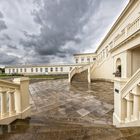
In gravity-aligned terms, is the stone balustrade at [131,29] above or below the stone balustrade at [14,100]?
above

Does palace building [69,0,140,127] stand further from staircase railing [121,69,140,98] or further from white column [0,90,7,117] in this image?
white column [0,90,7,117]

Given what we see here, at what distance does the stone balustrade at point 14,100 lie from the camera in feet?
10.6

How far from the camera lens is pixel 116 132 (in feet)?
9.01

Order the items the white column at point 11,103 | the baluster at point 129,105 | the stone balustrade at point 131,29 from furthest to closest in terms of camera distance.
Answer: the stone balustrade at point 131,29 → the white column at point 11,103 → the baluster at point 129,105

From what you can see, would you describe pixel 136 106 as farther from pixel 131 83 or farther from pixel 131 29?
pixel 131 29

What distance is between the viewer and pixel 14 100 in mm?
3783

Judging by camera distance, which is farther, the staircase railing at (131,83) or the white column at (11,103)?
the white column at (11,103)

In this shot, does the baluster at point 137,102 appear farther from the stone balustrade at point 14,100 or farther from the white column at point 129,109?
the stone balustrade at point 14,100

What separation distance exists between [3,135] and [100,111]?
372cm

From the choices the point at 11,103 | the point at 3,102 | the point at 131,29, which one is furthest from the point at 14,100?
the point at 131,29

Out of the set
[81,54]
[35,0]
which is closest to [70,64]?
[81,54]

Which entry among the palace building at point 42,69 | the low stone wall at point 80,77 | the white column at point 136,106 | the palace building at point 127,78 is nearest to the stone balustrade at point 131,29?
the palace building at point 127,78

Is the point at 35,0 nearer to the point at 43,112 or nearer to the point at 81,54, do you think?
the point at 43,112

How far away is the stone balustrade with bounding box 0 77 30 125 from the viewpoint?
3.23 m
